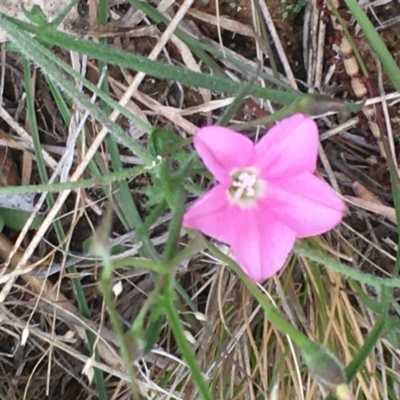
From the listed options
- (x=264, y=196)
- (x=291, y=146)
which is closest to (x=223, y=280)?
(x=264, y=196)

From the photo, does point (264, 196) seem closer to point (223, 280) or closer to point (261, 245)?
point (261, 245)

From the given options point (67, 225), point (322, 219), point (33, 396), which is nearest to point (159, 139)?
point (322, 219)

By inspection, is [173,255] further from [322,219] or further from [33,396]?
[33,396]

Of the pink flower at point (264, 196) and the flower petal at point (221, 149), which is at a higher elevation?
the flower petal at point (221, 149)

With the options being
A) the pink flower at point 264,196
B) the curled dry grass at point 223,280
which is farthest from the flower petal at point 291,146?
the curled dry grass at point 223,280

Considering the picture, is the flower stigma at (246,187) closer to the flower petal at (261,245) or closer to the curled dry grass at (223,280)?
the flower petal at (261,245)

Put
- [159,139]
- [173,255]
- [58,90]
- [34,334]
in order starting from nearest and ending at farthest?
[173,255] < [159,139] < [58,90] < [34,334]
